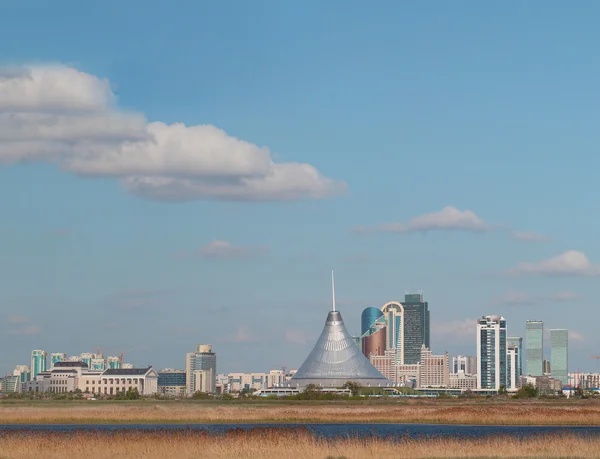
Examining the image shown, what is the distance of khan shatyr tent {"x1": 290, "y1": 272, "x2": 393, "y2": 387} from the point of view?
598 feet

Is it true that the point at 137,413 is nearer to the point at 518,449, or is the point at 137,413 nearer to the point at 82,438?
the point at 82,438

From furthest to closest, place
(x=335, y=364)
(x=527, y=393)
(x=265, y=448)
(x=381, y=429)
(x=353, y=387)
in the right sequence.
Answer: (x=335, y=364)
(x=353, y=387)
(x=527, y=393)
(x=381, y=429)
(x=265, y=448)

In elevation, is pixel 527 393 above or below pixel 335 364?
below

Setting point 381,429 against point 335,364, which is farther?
point 335,364

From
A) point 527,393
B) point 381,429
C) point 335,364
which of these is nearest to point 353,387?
point 335,364

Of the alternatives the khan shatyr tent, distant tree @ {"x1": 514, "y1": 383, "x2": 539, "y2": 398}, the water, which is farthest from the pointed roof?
the water

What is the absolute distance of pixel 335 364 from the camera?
185625 millimetres

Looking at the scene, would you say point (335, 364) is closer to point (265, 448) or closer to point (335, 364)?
point (335, 364)

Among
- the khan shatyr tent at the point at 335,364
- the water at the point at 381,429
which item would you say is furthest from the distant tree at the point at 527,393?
the water at the point at 381,429

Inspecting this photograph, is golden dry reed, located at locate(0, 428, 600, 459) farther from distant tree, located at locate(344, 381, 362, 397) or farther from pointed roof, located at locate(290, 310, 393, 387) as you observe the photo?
pointed roof, located at locate(290, 310, 393, 387)

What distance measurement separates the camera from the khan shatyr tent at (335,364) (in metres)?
182

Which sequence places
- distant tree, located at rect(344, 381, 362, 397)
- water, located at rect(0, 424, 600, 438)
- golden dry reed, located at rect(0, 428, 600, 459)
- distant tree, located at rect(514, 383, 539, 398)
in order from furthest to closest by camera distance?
1. distant tree, located at rect(344, 381, 362, 397)
2. distant tree, located at rect(514, 383, 539, 398)
3. water, located at rect(0, 424, 600, 438)
4. golden dry reed, located at rect(0, 428, 600, 459)

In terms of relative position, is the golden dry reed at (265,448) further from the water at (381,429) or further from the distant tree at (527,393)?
the distant tree at (527,393)

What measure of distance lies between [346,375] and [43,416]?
4398 inches
